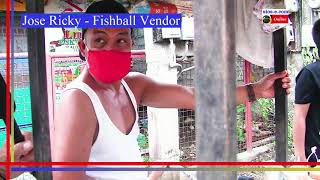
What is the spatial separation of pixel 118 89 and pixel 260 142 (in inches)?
41.3

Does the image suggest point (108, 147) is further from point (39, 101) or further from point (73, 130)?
point (39, 101)

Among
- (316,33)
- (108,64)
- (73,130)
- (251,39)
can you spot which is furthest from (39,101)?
(316,33)

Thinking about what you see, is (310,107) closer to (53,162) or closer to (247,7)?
(247,7)

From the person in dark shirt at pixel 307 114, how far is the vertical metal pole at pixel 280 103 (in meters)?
0.09

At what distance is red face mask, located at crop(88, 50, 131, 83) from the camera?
1545mm

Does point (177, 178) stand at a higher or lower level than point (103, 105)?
lower

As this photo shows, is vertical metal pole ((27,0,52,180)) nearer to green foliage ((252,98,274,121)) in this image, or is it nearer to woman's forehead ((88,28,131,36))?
woman's forehead ((88,28,131,36))

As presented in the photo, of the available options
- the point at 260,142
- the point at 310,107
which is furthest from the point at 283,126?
the point at 260,142

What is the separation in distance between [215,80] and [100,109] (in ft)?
2.37

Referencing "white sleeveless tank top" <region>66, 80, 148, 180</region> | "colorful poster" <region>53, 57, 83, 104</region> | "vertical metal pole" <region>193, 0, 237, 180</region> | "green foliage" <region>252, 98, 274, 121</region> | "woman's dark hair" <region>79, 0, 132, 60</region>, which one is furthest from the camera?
"green foliage" <region>252, 98, 274, 121</region>

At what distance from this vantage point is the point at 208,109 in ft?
3.34

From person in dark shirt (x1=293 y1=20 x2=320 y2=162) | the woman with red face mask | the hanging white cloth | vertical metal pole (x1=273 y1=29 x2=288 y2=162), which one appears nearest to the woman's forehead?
the woman with red face mask

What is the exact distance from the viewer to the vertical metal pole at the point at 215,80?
3.23 ft

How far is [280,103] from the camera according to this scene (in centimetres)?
200
